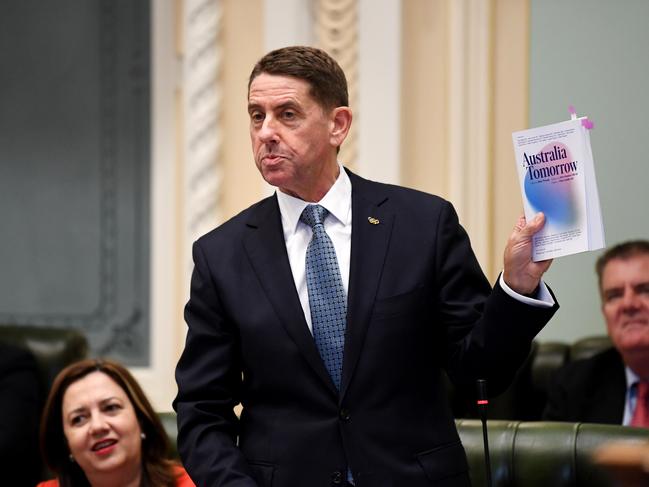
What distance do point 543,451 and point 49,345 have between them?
206 centimetres

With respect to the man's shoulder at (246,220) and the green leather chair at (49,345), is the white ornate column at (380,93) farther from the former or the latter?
the man's shoulder at (246,220)

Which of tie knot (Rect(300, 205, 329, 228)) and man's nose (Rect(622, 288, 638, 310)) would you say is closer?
tie knot (Rect(300, 205, 329, 228))

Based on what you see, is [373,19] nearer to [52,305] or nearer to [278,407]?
[52,305]

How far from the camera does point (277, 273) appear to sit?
2.33 metres

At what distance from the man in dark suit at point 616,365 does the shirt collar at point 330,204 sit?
1621 millimetres

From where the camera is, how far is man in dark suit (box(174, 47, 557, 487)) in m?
2.21

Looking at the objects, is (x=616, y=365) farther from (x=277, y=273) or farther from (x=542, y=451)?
(x=277, y=273)

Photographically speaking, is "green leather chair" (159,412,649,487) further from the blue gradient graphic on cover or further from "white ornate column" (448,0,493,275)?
"white ornate column" (448,0,493,275)

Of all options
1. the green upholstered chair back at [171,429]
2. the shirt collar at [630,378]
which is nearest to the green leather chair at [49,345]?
the green upholstered chair back at [171,429]

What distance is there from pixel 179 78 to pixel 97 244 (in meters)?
0.91

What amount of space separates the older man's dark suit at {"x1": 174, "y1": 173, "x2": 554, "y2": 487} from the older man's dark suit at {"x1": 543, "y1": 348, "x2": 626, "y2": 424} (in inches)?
61.4

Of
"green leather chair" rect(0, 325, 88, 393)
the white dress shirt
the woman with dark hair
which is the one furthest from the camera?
"green leather chair" rect(0, 325, 88, 393)

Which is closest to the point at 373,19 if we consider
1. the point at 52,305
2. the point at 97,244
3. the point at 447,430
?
the point at 97,244

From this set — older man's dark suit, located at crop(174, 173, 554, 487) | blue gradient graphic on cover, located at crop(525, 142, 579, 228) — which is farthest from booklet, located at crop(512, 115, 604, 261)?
older man's dark suit, located at crop(174, 173, 554, 487)
